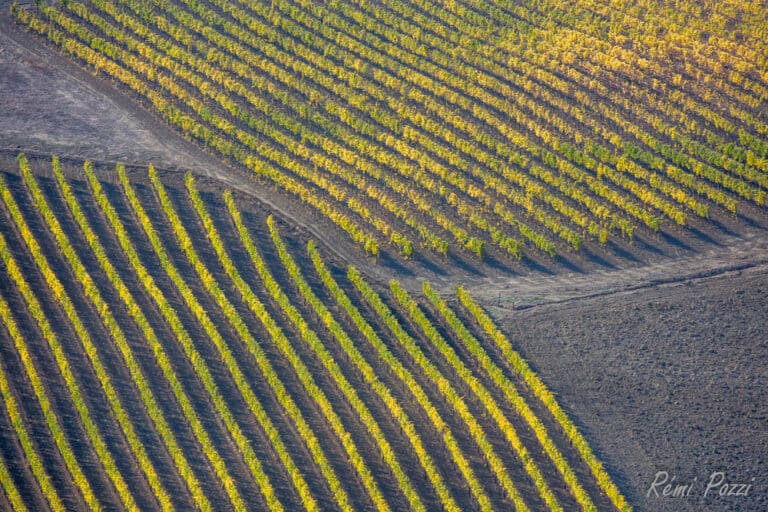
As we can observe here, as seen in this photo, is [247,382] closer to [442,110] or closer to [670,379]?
[670,379]

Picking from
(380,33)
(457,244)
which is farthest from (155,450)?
(380,33)

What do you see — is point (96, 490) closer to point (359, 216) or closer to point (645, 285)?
point (359, 216)

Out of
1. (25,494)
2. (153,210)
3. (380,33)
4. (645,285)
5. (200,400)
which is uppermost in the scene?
(380,33)

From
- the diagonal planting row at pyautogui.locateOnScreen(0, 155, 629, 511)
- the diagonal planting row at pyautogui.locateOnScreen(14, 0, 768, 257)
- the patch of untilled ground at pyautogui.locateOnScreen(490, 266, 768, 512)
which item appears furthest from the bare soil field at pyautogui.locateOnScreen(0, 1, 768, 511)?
the diagonal planting row at pyautogui.locateOnScreen(0, 155, 629, 511)

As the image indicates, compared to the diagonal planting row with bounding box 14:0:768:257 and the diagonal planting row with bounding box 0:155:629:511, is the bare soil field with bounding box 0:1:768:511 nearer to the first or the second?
the diagonal planting row with bounding box 14:0:768:257

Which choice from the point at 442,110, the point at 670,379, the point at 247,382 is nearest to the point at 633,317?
the point at 670,379
